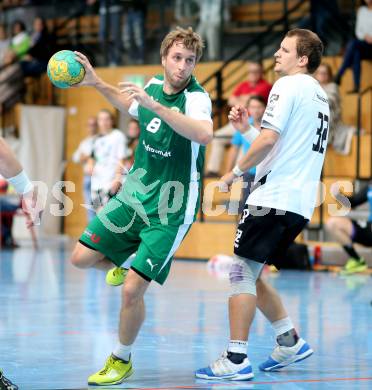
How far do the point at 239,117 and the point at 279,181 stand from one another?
0.56 metres

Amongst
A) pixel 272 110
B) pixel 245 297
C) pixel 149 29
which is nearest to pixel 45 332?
pixel 245 297

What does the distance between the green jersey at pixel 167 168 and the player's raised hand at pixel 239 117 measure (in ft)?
1.24

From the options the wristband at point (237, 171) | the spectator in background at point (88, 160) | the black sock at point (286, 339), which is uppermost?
the wristband at point (237, 171)

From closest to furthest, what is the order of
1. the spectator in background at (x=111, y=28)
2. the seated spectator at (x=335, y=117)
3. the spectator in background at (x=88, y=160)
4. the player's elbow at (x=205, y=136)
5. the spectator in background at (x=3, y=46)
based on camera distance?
the player's elbow at (x=205, y=136) → the seated spectator at (x=335, y=117) → the spectator in background at (x=88, y=160) → the spectator in background at (x=111, y=28) → the spectator in background at (x=3, y=46)

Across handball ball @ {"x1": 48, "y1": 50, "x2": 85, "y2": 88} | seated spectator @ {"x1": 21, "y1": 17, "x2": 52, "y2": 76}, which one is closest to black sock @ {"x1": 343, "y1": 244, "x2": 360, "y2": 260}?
handball ball @ {"x1": 48, "y1": 50, "x2": 85, "y2": 88}

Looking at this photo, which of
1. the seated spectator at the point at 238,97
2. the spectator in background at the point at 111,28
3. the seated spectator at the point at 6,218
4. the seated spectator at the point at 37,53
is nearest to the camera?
the seated spectator at the point at 238,97

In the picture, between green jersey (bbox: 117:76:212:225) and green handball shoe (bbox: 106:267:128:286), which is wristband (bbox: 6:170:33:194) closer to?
green jersey (bbox: 117:76:212:225)

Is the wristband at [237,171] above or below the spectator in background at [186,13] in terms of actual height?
above

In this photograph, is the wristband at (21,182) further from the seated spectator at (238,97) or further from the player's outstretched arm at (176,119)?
the seated spectator at (238,97)

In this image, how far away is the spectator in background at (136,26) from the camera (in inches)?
730

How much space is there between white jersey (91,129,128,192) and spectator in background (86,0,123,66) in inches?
173

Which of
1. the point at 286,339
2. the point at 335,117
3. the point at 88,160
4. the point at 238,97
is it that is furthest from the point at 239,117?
the point at 88,160

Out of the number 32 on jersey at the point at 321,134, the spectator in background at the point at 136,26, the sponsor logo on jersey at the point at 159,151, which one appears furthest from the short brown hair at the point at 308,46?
the spectator in background at the point at 136,26

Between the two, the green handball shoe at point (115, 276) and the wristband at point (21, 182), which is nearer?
the wristband at point (21, 182)
